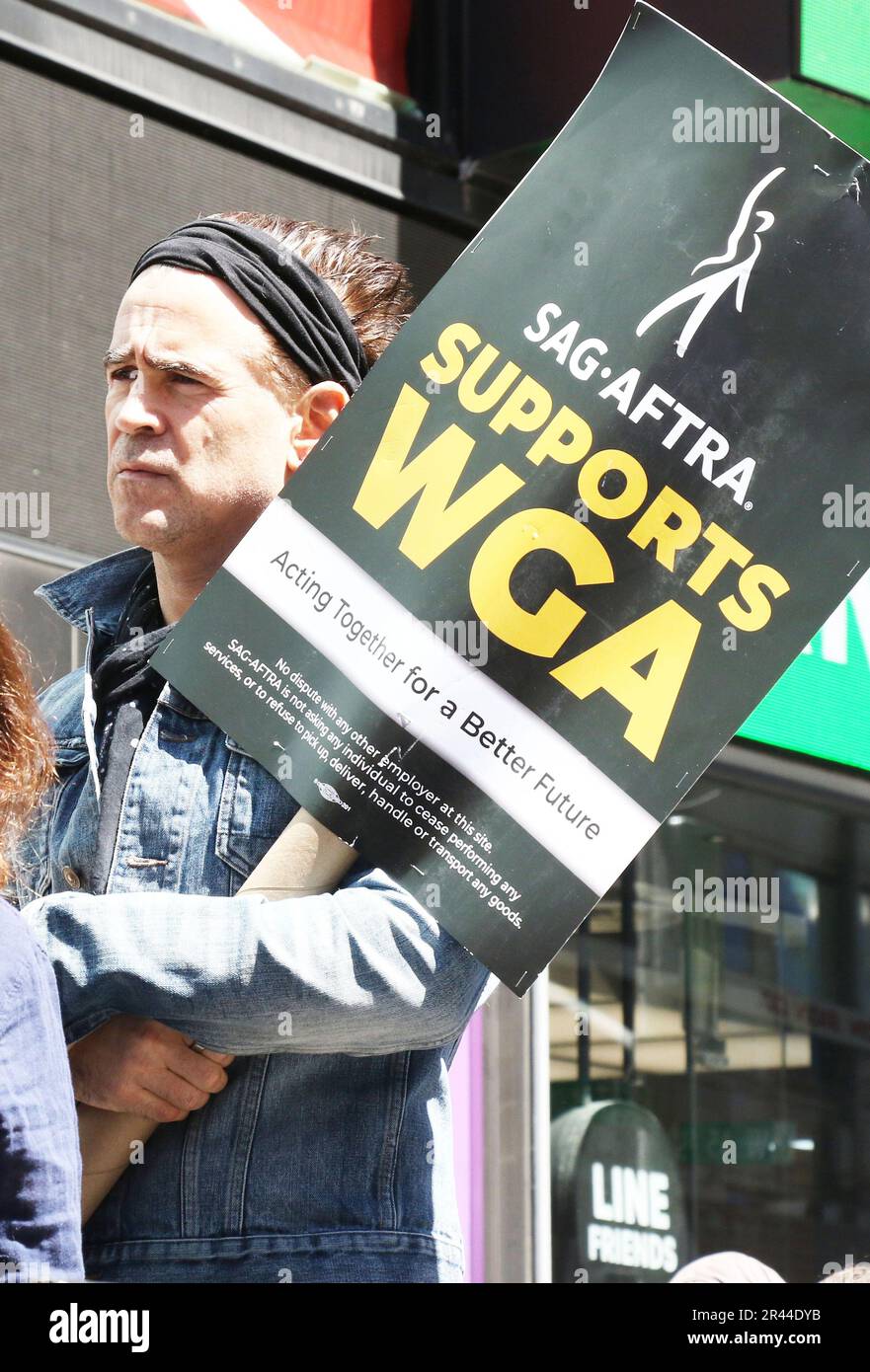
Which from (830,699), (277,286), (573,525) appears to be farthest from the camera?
(830,699)

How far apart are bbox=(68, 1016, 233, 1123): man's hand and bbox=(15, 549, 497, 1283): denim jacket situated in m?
0.03

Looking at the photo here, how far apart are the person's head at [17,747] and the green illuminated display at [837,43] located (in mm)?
3857

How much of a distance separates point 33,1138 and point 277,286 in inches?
45.7

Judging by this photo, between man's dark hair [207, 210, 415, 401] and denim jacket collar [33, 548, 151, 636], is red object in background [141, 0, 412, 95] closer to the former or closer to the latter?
man's dark hair [207, 210, 415, 401]

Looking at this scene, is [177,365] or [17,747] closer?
[17,747]

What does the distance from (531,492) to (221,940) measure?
656 millimetres

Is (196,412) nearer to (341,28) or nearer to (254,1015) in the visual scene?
(254,1015)

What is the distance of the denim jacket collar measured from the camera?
2.81 metres

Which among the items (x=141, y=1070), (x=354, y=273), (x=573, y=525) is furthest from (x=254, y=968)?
(x=354, y=273)

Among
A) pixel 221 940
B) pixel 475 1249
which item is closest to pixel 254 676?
pixel 221 940

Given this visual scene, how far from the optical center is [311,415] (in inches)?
107

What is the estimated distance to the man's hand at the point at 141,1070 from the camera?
7.96 feet

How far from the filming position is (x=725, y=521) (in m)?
2.51
